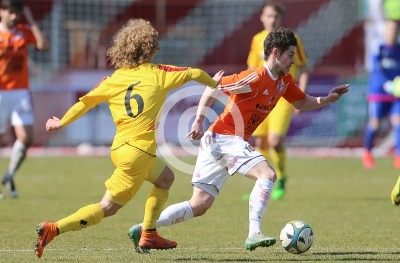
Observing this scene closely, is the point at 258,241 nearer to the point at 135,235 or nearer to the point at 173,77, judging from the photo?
the point at 135,235

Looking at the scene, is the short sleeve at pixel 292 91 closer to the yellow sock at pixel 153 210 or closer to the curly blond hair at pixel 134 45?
the curly blond hair at pixel 134 45

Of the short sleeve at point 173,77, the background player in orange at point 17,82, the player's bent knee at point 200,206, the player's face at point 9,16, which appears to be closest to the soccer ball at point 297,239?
the player's bent knee at point 200,206

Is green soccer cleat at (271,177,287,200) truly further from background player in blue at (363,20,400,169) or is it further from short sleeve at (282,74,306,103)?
short sleeve at (282,74,306,103)

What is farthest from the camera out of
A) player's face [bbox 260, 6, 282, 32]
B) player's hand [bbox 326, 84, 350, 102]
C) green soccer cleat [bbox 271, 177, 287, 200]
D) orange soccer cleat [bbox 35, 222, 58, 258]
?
green soccer cleat [bbox 271, 177, 287, 200]

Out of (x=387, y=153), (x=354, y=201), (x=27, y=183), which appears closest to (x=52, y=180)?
(x=27, y=183)

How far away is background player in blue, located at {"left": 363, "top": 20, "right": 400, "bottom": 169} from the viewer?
13.7m

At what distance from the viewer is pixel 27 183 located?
42.3ft

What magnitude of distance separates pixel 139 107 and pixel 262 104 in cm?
112

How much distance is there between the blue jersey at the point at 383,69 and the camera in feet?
46.1

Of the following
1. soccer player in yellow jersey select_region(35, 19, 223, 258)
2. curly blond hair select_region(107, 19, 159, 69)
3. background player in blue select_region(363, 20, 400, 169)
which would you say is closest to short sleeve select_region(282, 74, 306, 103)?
soccer player in yellow jersey select_region(35, 19, 223, 258)

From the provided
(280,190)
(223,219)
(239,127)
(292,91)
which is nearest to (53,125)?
(239,127)

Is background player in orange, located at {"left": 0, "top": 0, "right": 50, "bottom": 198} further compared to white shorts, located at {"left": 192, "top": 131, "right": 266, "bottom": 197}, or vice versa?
background player in orange, located at {"left": 0, "top": 0, "right": 50, "bottom": 198}

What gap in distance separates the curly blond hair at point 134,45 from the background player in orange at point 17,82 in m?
4.88

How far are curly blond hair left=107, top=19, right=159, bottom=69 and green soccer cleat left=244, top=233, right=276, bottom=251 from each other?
154cm
